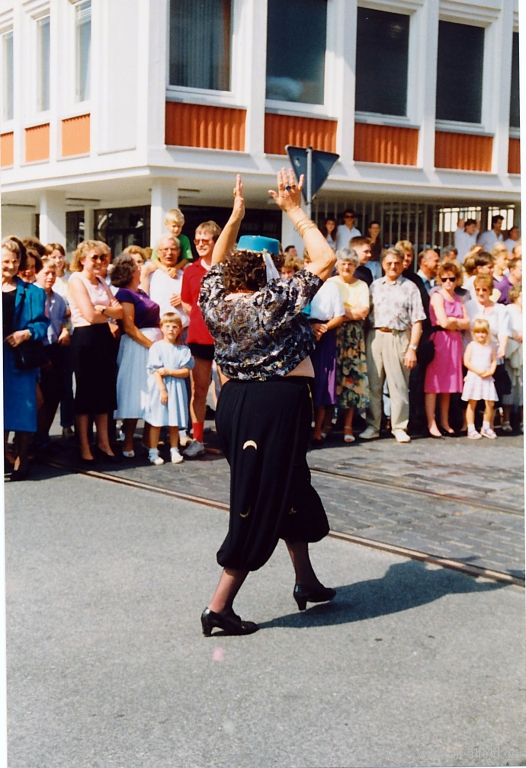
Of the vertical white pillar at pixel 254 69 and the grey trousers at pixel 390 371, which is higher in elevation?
the vertical white pillar at pixel 254 69

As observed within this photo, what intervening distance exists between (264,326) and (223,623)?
126 centimetres

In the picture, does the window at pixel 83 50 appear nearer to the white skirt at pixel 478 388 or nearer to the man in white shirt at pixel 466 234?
the white skirt at pixel 478 388

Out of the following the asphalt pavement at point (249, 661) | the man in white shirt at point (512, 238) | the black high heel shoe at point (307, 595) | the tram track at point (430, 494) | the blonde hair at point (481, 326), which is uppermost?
the man in white shirt at point (512, 238)

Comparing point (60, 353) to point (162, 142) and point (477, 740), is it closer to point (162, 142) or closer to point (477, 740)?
point (162, 142)

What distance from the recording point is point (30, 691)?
387cm

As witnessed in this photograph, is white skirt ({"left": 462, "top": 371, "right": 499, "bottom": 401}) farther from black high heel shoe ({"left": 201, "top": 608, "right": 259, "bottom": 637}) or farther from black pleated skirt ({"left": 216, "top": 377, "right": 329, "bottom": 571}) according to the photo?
black high heel shoe ({"left": 201, "top": 608, "right": 259, "bottom": 637})

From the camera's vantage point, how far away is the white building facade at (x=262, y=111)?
7.31 meters

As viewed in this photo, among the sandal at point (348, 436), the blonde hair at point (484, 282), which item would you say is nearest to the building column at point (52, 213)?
the sandal at point (348, 436)

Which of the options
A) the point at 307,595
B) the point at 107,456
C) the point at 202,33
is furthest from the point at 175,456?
the point at 202,33

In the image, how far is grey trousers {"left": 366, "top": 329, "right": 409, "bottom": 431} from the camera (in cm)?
972

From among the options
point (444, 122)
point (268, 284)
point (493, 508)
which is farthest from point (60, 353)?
point (444, 122)

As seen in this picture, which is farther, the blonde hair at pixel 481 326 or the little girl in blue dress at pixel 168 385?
the blonde hair at pixel 481 326

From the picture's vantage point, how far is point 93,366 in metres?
8.27

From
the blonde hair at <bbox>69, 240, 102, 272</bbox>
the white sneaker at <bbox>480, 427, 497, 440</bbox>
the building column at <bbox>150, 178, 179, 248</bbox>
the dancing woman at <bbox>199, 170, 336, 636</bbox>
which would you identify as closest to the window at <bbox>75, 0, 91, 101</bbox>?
the blonde hair at <bbox>69, 240, 102, 272</bbox>
